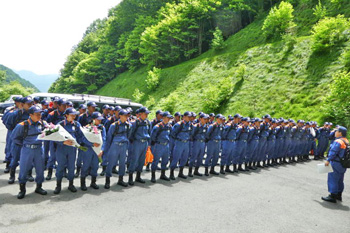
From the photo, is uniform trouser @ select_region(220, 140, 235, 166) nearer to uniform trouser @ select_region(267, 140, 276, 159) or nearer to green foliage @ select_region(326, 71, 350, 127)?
uniform trouser @ select_region(267, 140, 276, 159)

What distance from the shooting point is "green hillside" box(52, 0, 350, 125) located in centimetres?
1969

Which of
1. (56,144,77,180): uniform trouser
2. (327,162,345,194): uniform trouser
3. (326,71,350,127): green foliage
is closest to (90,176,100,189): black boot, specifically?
(56,144,77,180): uniform trouser

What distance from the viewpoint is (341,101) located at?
1712 centimetres

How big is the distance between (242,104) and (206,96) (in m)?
3.80

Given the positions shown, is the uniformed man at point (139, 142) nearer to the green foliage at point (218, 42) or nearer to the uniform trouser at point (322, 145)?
the uniform trouser at point (322, 145)

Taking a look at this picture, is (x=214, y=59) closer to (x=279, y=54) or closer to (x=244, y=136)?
(x=279, y=54)

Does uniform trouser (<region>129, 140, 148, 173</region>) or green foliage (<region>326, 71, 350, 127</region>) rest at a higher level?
green foliage (<region>326, 71, 350, 127</region>)

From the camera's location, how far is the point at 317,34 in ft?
71.6

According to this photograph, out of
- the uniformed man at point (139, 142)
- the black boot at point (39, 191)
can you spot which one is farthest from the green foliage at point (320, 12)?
the black boot at point (39, 191)

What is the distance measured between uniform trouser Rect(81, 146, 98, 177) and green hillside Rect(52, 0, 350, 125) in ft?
55.0

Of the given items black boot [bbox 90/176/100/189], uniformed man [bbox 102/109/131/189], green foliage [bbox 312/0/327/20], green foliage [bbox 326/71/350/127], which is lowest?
black boot [bbox 90/176/100/189]

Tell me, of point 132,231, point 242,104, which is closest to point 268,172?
point 132,231

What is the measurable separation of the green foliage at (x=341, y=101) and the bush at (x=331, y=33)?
6.38m

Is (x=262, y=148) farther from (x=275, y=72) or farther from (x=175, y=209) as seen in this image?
(x=275, y=72)
